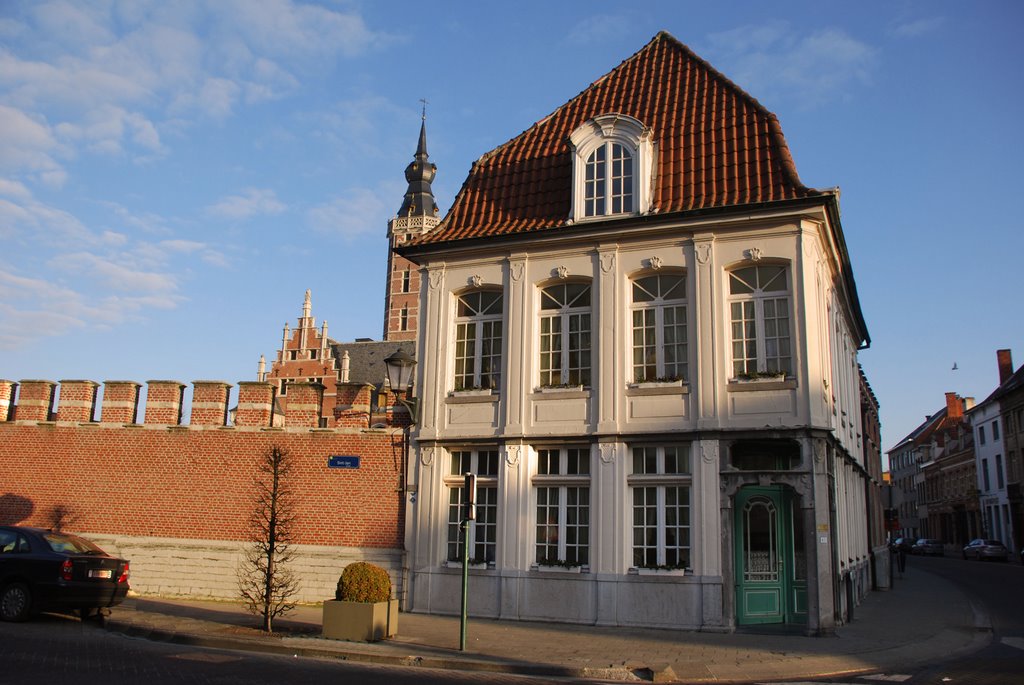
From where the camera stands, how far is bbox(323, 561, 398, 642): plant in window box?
12109mm

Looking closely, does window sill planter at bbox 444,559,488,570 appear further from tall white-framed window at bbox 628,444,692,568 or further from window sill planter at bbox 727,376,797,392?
window sill planter at bbox 727,376,797,392

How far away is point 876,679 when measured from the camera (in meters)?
10.1

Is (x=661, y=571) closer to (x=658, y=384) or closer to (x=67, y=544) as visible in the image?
(x=658, y=384)

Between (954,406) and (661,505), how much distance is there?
7235 cm

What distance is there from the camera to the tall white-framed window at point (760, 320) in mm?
14852

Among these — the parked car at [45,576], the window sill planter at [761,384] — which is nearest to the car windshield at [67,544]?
the parked car at [45,576]

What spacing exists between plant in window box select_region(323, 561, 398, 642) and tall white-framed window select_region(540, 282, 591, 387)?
5.52m

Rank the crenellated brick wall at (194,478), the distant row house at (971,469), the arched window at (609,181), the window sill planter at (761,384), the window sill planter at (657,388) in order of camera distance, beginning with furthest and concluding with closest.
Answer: the distant row house at (971,469) → the crenellated brick wall at (194,478) → the arched window at (609,181) → the window sill planter at (657,388) → the window sill planter at (761,384)

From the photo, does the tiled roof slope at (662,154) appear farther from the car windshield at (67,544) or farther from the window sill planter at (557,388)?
the car windshield at (67,544)

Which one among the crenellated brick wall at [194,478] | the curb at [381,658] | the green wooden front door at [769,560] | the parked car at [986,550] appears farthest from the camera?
the parked car at [986,550]

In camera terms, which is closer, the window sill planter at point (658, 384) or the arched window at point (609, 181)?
the window sill planter at point (658, 384)

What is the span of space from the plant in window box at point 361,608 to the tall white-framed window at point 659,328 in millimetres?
6210

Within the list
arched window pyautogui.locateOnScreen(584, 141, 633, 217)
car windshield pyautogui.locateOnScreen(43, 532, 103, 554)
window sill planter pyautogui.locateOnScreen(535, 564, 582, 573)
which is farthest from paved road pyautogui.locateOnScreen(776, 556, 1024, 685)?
car windshield pyautogui.locateOnScreen(43, 532, 103, 554)

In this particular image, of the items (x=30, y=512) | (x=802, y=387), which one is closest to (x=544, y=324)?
(x=802, y=387)
